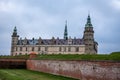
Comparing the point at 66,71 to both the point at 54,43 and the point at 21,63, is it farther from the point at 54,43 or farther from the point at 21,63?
the point at 54,43

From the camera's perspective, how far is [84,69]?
74.0 ft

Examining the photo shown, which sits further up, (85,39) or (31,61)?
(85,39)

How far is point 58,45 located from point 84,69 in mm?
96592

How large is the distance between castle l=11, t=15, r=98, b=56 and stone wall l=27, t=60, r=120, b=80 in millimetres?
81944

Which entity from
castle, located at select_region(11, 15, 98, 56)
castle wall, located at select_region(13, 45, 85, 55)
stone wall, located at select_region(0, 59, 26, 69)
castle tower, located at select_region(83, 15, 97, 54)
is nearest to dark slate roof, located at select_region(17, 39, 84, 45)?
castle, located at select_region(11, 15, 98, 56)

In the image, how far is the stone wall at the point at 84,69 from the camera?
1888cm

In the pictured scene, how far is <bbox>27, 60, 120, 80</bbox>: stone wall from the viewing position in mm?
18875

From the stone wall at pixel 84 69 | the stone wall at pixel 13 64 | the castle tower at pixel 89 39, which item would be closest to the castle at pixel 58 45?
the castle tower at pixel 89 39

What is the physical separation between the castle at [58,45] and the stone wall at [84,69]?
81944 millimetres

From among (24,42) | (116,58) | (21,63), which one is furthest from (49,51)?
(116,58)

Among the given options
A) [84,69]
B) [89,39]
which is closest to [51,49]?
[89,39]

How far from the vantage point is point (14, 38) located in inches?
5025

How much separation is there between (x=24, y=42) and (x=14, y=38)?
231 inches

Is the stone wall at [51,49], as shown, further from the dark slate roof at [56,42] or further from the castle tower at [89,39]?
the castle tower at [89,39]
